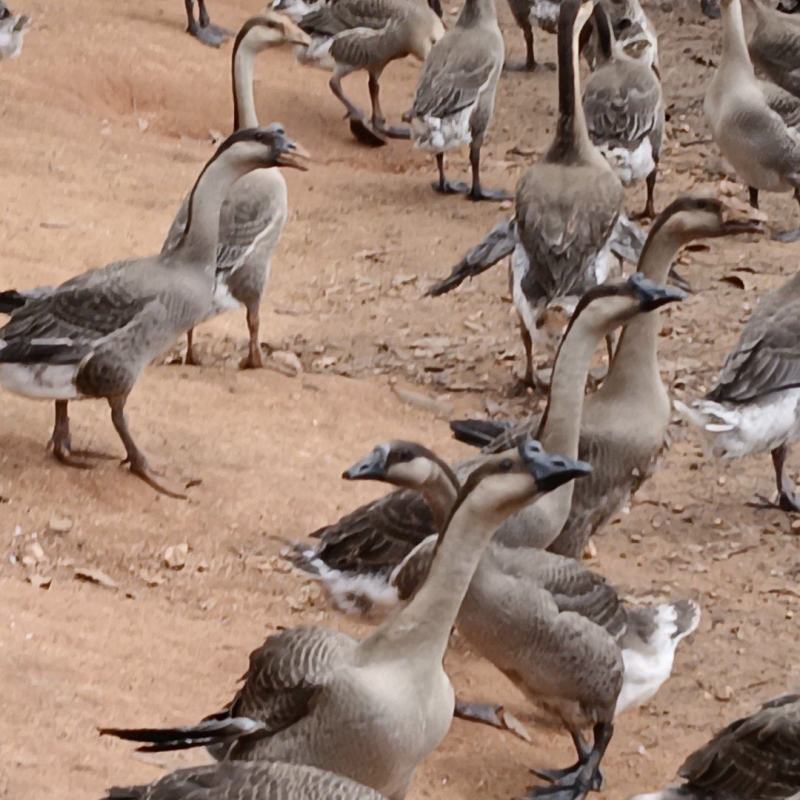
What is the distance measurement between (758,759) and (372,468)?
4.57ft

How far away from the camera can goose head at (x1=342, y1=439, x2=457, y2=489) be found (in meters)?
4.97

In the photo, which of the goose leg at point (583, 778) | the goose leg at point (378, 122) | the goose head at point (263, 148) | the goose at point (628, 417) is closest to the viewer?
the goose leg at point (583, 778)

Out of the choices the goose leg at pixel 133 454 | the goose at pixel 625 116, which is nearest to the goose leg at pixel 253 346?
the goose leg at pixel 133 454

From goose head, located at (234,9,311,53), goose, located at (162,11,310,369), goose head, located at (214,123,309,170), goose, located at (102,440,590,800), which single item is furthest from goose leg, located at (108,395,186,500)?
goose head, located at (234,9,311,53)

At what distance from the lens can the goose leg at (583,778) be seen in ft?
18.6

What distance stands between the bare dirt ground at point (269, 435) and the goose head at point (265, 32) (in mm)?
1551

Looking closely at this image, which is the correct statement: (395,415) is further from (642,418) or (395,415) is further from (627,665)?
(627,665)

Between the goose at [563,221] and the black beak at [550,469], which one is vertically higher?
the black beak at [550,469]

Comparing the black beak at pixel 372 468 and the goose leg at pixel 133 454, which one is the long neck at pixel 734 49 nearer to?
the goose leg at pixel 133 454

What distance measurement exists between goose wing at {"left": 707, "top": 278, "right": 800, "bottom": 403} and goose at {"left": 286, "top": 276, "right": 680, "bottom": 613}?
1.71 metres

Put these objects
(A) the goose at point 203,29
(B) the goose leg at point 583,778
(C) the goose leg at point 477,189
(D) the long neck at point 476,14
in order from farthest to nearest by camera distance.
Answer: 1. (A) the goose at point 203,29
2. (D) the long neck at point 476,14
3. (C) the goose leg at point 477,189
4. (B) the goose leg at point 583,778

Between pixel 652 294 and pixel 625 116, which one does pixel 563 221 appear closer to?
pixel 625 116

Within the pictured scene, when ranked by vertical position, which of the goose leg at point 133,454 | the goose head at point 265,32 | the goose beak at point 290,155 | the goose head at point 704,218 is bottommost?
the goose leg at point 133,454

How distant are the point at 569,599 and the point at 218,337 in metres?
4.75
